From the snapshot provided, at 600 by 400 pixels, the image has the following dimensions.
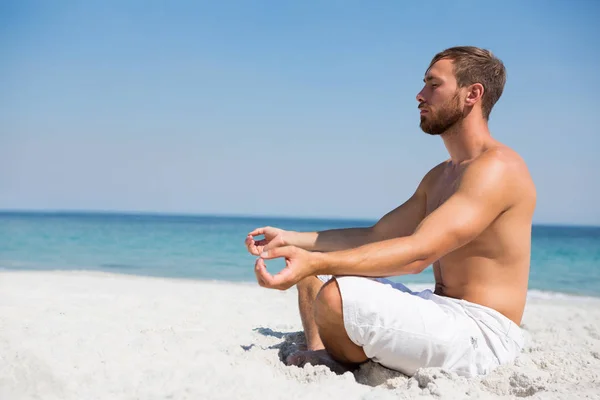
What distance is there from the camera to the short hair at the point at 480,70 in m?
2.93

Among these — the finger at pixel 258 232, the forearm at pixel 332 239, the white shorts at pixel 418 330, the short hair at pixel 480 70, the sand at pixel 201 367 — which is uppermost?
the short hair at pixel 480 70

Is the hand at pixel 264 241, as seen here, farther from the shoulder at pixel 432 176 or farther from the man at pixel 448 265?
the shoulder at pixel 432 176

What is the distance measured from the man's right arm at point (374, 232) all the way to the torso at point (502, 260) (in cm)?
61

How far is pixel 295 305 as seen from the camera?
236 inches

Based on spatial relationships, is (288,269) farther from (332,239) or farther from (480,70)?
(480,70)

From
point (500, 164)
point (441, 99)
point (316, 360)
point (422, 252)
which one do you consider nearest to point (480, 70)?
point (441, 99)

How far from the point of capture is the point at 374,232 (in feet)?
11.3

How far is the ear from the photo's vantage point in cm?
292

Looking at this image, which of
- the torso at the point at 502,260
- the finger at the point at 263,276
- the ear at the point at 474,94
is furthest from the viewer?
the ear at the point at 474,94

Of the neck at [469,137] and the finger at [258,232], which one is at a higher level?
the neck at [469,137]

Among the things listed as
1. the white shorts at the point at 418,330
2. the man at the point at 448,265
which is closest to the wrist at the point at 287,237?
the man at the point at 448,265

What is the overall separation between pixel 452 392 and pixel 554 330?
112 inches

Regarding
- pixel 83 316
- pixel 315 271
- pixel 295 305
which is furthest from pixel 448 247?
pixel 295 305

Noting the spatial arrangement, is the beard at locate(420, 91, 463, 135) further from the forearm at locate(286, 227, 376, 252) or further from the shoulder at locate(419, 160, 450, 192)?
the forearm at locate(286, 227, 376, 252)
